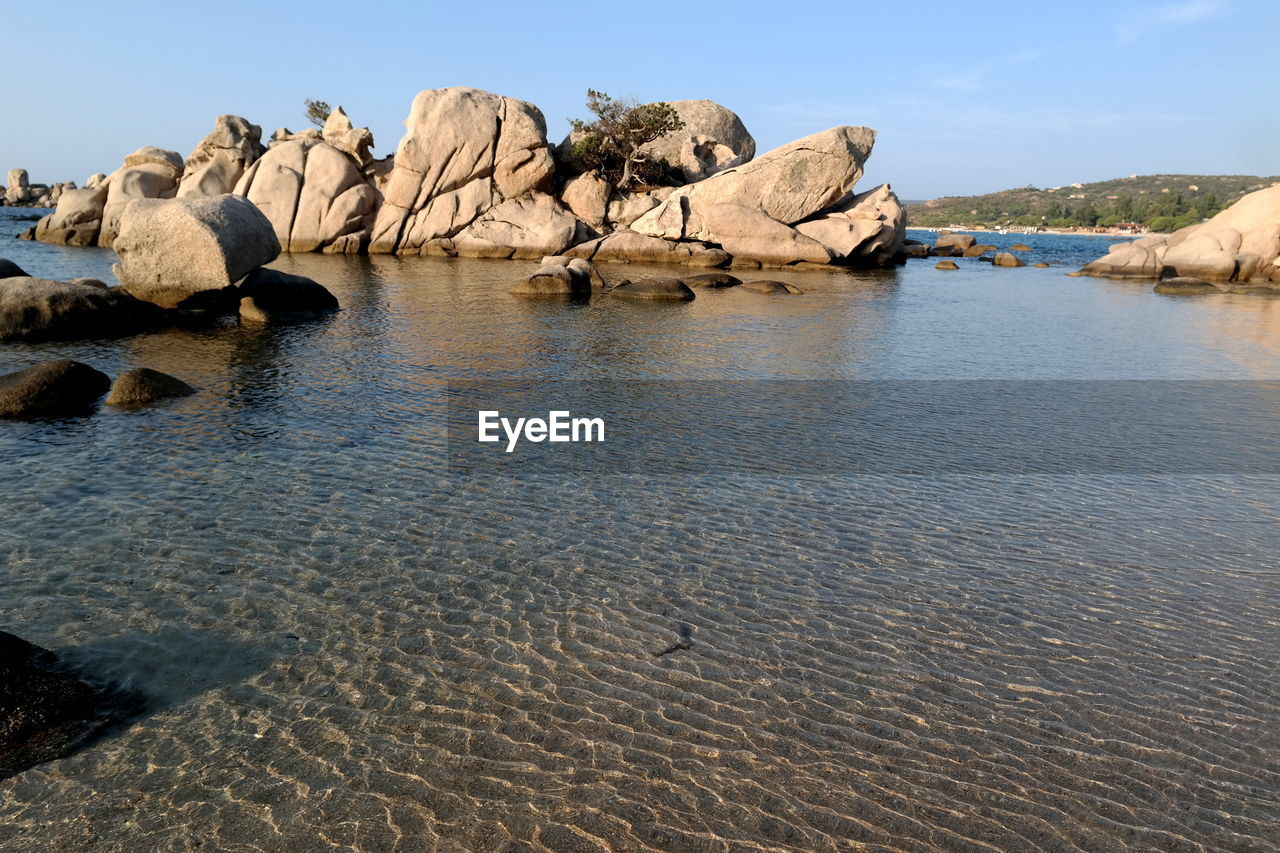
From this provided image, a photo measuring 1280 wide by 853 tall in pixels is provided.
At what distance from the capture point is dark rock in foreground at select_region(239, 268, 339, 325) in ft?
72.7

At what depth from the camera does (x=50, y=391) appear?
1245 centimetres

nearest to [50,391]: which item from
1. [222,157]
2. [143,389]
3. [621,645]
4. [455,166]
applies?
[143,389]

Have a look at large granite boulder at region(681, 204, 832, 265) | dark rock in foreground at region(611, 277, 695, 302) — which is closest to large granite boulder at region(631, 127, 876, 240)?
large granite boulder at region(681, 204, 832, 265)

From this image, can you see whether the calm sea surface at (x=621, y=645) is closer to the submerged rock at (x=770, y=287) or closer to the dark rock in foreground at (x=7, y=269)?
the dark rock in foreground at (x=7, y=269)

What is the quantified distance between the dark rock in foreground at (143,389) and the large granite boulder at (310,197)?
35.0 m

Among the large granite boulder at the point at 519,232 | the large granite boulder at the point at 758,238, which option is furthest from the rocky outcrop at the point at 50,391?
the large granite boulder at the point at 758,238

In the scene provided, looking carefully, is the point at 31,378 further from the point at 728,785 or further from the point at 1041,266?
the point at 1041,266

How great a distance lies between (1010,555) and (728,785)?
4.69 meters

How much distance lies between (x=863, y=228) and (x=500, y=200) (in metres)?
20.9

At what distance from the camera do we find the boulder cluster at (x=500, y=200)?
4594 centimetres

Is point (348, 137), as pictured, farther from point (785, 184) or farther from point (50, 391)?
point (50, 391)

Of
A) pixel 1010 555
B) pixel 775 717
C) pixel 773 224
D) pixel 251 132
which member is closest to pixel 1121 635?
pixel 1010 555

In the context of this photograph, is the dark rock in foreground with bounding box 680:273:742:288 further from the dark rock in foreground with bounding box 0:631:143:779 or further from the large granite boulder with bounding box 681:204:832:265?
the dark rock in foreground with bounding box 0:631:143:779

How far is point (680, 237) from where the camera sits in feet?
152
